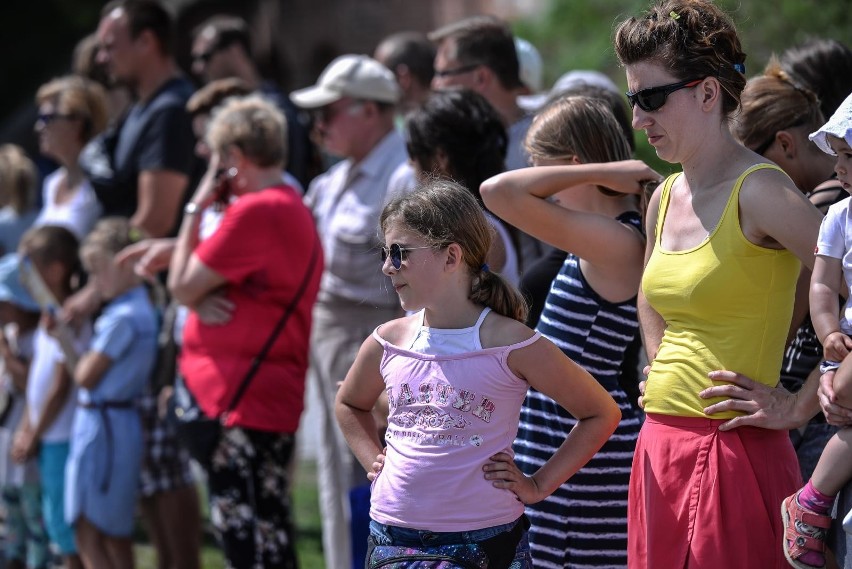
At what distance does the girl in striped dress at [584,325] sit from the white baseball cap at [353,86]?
2237 mm

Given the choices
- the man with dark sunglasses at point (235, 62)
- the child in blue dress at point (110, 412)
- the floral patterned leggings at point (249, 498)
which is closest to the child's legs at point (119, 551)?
the child in blue dress at point (110, 412)

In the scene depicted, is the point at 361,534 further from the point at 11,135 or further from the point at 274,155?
the point at 11,135

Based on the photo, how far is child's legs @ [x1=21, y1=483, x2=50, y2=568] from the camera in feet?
19.7

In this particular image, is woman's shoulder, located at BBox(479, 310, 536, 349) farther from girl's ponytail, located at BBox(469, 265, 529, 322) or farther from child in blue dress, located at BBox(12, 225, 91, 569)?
child in blue dress, located at BBox(12, 225, 91, 569)

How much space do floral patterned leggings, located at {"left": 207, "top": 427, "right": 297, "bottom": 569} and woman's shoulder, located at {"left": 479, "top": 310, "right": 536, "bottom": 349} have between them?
6.45ft

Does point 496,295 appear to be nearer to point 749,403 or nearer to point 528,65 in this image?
point 749,403

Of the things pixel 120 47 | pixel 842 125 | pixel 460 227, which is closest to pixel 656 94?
pixel 842 125

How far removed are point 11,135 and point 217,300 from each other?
11.4 metres

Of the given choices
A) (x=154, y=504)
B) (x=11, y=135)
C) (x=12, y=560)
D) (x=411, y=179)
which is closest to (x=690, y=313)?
(x=411, y=179)

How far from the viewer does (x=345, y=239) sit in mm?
5270

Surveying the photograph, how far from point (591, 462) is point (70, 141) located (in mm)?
4168

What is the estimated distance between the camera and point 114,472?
5371mm

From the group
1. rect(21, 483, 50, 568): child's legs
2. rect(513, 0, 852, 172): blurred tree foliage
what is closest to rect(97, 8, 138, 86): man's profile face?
rect(21, 483, 50, 568): child's legs

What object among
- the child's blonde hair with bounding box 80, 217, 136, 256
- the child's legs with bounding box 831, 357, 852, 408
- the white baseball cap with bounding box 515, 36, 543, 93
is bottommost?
the child's blonde hair with bounding box 80, 217, 136, 256
